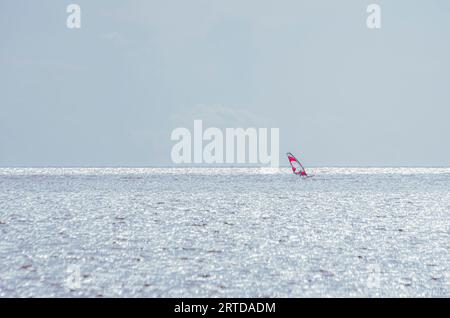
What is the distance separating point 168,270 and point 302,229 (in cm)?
323

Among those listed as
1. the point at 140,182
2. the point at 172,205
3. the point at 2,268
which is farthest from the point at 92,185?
the point at 2,268

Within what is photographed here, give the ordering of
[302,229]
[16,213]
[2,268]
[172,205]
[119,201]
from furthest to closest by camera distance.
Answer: [119,201], [172,205], [16,213], [302,229], [2,268]

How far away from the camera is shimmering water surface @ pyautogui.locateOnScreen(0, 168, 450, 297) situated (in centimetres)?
499

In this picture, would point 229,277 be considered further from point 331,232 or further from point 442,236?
point 442,236

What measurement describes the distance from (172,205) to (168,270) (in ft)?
18.7

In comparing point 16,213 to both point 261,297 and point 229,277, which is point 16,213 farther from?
point 261,297

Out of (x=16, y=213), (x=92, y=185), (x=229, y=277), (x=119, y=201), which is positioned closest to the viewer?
(x=229, y=277)

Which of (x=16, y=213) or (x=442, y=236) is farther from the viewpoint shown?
(x=16, y=213)

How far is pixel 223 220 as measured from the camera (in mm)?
9250

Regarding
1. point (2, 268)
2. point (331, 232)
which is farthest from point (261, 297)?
point (331, 232)

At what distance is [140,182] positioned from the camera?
57.6ft

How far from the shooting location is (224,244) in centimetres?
708

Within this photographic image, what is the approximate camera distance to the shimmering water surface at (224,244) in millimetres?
4992
